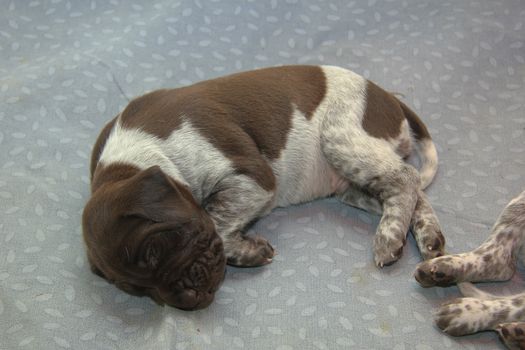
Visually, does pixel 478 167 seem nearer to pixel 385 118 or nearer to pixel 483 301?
pixel 385 118

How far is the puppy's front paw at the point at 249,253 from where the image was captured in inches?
153

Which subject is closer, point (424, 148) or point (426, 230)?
point (426, 230)

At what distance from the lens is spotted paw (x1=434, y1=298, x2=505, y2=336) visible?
3.45 meters

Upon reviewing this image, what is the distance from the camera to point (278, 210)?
4.46 metres

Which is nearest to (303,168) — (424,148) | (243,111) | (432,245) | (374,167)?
(374,167)

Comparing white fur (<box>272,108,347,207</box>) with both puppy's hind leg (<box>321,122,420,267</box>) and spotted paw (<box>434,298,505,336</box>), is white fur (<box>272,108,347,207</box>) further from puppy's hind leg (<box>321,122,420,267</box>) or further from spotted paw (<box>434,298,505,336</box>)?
spotted paw (<box>434,298,505,336</box>)

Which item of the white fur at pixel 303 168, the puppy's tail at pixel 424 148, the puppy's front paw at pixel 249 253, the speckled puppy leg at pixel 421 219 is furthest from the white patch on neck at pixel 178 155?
the puppy's tail at pixel 424 148

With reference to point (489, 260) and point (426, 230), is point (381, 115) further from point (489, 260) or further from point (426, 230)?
point (489, 260)

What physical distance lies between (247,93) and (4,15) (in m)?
3.27

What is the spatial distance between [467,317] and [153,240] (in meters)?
1.75

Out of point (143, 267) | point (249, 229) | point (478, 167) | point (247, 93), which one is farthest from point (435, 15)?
point (143, 267)

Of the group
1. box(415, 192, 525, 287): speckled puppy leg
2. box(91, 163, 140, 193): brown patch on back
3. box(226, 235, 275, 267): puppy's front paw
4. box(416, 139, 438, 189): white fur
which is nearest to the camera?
box(91, 163, 140, 193): brown patch on back

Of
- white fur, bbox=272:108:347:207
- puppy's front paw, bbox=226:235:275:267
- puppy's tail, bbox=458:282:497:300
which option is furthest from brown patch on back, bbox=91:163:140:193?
puppy's tail, bbox=458:282:497:300

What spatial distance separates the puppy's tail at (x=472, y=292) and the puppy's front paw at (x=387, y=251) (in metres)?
0.41
